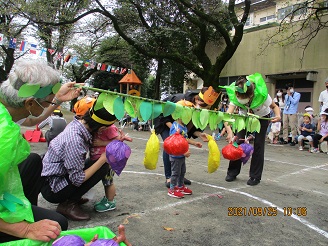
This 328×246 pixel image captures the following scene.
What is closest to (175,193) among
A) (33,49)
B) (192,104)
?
(192,104)

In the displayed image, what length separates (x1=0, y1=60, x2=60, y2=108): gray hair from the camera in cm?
168

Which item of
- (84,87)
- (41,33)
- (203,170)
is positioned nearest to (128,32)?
(41,33)

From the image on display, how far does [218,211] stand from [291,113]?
8646mm

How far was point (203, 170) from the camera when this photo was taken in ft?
18.8

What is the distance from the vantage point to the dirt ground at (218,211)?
2832 mm

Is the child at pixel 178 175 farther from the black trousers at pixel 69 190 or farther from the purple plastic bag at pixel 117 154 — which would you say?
the purple plastic bag at pixel 117 154

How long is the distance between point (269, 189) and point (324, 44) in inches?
506

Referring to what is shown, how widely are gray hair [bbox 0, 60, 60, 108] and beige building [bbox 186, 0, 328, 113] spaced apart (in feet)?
46.7

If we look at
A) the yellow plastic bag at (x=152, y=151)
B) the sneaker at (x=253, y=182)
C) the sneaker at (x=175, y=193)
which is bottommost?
the sneaker at (x=175, y=193)

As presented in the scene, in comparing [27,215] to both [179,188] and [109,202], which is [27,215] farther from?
[179,188]

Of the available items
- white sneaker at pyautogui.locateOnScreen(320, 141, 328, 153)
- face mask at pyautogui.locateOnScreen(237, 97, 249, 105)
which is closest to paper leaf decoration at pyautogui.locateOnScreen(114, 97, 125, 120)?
face mask at pyautogui.locateOnScreen(237, 97, 249, 105)

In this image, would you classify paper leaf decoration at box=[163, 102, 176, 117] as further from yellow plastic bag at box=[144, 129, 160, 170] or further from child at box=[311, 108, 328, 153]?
child at box=[311, 108, 328, 153]

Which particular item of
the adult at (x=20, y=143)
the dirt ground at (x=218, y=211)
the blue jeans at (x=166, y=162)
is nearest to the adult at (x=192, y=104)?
the blue jeans at (x=166, y=162)

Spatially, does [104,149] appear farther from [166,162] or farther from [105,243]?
[105,243]
